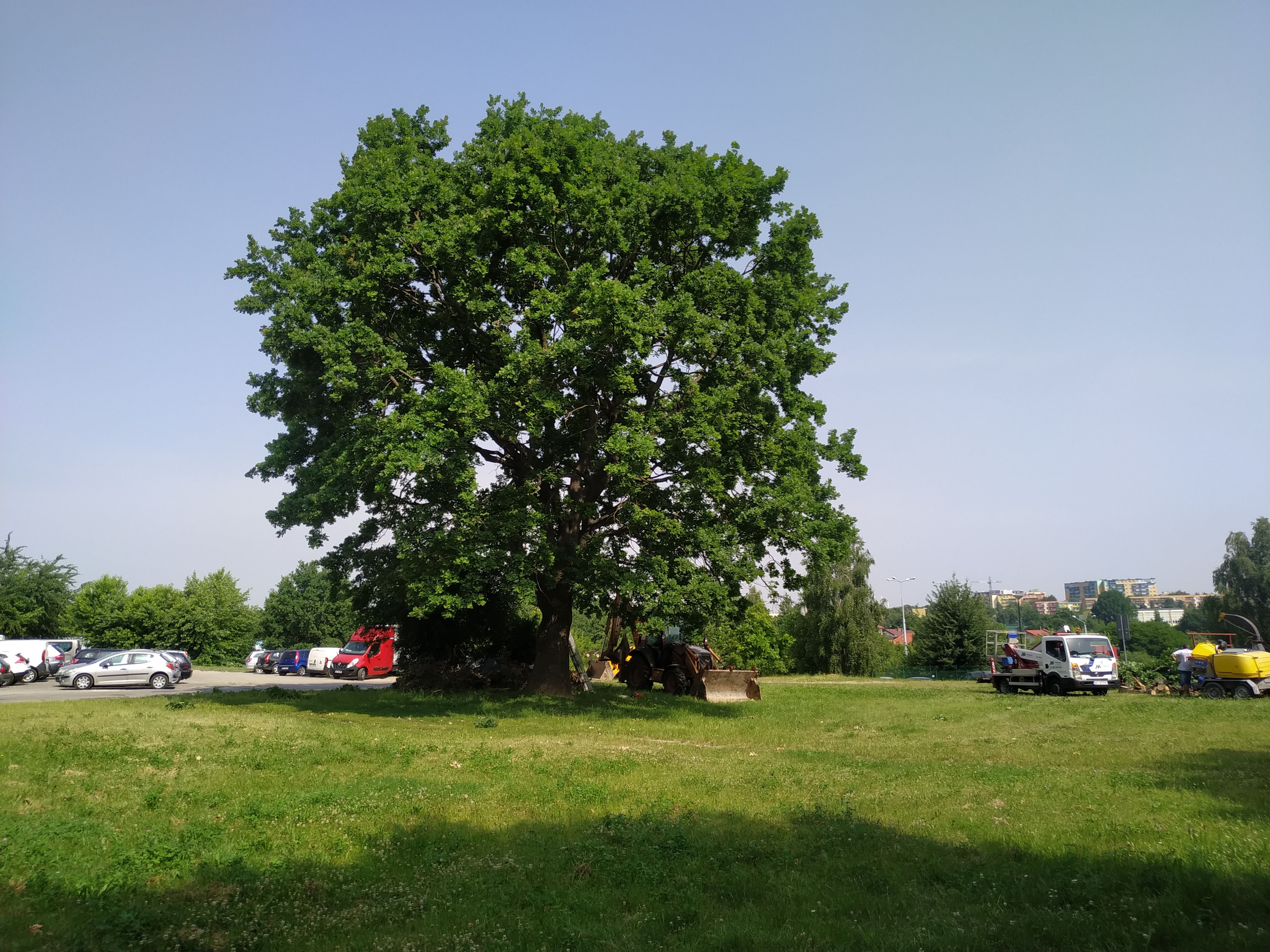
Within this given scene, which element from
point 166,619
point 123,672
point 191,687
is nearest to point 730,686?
point 191,687

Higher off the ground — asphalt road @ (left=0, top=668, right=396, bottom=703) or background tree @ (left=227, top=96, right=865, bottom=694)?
background tree @ (left=227, top=96, right=865, bottom=694)

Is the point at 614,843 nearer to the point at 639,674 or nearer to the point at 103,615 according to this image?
the point at 639,674

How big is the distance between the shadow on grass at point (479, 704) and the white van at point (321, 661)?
2207 cm

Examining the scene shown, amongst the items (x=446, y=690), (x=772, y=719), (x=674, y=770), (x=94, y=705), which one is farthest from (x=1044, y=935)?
(x=446, y=690)

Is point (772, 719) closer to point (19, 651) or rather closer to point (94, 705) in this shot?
point (94, 705)

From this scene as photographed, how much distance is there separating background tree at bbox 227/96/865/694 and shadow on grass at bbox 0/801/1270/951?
12.0m

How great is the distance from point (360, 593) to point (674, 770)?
17.0 m

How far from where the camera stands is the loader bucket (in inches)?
1133

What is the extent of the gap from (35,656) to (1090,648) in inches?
1905

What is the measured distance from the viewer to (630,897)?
23.4 feet

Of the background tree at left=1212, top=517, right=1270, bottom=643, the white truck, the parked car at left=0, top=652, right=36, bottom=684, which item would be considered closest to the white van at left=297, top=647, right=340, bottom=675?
the parked car at left=0, top=652, right=36, bottom=684

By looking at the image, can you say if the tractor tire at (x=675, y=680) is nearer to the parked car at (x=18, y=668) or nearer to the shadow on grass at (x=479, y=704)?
the shadow on grass at (x=479, y=704)

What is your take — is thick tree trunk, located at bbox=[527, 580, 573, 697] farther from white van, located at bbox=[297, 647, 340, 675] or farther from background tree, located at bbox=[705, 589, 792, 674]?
white van, located at bbox=[297, 647, 340, 675]

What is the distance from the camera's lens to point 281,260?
24.7 meters
